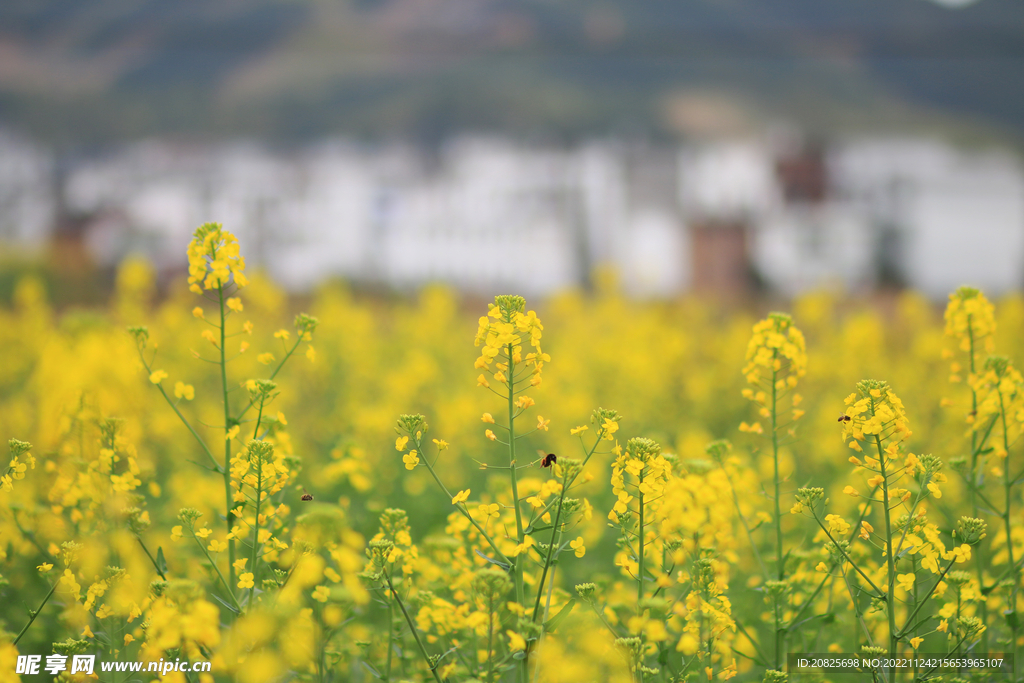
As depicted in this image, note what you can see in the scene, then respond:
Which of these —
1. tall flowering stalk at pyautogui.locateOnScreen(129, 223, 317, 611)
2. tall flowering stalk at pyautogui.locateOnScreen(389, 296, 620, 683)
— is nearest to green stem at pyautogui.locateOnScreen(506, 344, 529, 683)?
tall flowering stalk at pyautogui.locateOnScreen(389, 296, 620, 683)

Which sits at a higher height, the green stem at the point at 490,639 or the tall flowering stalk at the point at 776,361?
the tall flowering stalk at the point at 776,361

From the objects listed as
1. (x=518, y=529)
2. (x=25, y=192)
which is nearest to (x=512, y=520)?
(x=518, y=529)

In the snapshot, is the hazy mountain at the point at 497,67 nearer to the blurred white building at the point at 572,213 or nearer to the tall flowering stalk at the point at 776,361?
the blurred white building at the point at 572,213

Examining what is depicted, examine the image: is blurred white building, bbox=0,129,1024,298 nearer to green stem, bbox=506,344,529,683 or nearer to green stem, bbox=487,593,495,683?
green stem, bbox=506,344,529,683

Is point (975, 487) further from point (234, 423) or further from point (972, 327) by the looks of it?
point (234, 423)

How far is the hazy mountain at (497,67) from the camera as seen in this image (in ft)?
44.5

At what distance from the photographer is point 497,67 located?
48.0 ft

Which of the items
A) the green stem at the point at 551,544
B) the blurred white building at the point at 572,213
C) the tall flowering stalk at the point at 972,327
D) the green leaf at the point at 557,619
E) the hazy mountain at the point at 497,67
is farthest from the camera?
the hazy mountain at the point at 497,67

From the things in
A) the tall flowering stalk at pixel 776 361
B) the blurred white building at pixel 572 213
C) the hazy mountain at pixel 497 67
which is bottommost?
the tall flowering stalk at pixel 776 361

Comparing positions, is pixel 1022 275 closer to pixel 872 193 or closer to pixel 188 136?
pixel 872 193

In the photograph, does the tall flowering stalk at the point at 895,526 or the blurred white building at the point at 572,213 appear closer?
the tall flowering stalk at the point at 895,526

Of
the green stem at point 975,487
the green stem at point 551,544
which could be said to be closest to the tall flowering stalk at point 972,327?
the green stem at point 975,487

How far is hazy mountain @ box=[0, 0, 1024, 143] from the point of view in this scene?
13.6 meters

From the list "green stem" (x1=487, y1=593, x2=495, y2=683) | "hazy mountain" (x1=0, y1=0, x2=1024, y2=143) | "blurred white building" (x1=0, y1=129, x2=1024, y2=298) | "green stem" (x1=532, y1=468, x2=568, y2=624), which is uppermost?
"hazy mountain" (x1=0, y1=0, x2=1024, y2=143)
